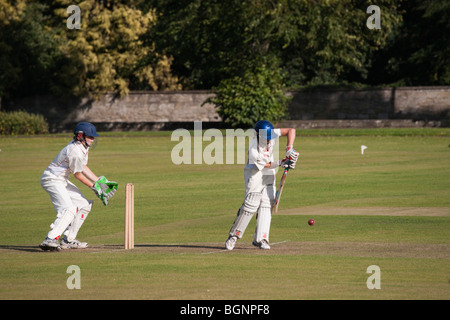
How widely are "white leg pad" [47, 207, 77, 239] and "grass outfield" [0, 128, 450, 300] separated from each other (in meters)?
0.35

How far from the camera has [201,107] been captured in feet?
184

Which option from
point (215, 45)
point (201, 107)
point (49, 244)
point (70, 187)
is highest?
point (215, 45)

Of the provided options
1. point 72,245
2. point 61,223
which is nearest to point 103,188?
point 61,223

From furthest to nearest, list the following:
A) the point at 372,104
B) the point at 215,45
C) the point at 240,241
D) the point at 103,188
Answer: the point at 372,104, the point at 215,45, the point at 240,241, the point at 103,188

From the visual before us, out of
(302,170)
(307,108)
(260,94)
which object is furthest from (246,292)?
(307,108)

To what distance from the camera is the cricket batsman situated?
12164mm

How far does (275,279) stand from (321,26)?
39.4m

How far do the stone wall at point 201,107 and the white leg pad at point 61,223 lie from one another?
39650 millimetres

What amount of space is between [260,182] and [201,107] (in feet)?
145

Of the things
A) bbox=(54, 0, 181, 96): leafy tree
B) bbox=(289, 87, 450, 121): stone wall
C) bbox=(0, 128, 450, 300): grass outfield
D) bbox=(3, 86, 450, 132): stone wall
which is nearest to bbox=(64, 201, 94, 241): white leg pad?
bbox=(0, 128, 450, 300): grass outfield

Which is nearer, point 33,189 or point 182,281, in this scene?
point 182,281

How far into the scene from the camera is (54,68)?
182 feet

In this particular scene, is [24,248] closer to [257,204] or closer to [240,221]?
[240,221]

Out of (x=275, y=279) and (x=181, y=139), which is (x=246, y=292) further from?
(x=181, y=139)
